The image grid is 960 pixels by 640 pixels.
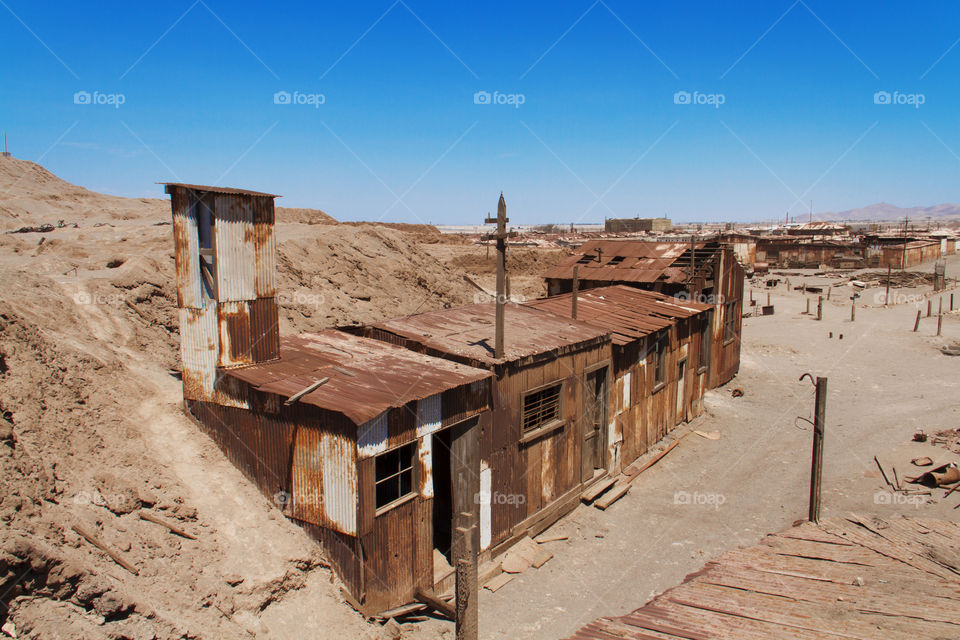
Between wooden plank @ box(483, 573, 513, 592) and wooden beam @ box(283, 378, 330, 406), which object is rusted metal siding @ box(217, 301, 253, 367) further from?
wooden plank @ box(483, 573, 513, 592)

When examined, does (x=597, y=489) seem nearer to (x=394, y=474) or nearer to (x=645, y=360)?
(x=645, y=360)

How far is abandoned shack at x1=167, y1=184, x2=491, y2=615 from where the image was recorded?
8.02m

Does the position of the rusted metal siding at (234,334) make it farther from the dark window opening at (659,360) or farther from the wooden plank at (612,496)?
the dark window opening at (659,360)

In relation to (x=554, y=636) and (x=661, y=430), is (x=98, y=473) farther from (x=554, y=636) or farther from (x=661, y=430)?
(x=661, y=430)

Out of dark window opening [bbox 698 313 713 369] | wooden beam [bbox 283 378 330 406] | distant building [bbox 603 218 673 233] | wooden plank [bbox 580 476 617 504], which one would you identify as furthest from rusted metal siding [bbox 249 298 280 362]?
distant building [bbox 603 218 673 233]

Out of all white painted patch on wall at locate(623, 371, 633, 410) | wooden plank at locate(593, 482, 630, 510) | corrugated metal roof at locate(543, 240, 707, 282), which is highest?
corrugated metal roof at locate(543, 240, 707, 282)

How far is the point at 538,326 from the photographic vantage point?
43.5 ft

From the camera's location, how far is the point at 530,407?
11.5m

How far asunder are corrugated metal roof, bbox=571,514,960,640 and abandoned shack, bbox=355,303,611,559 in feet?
15.2

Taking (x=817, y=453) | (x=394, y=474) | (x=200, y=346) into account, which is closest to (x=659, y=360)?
(x=817, y=453)

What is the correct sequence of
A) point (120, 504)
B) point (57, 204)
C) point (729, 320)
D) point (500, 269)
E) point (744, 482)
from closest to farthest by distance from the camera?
point (120, 504)
point (500, 269)
point (744, 482)
point (729, 320)
point (57, 204)

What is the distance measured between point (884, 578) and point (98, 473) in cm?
940

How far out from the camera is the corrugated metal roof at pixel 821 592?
5.10m

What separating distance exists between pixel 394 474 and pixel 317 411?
1.46 metres
